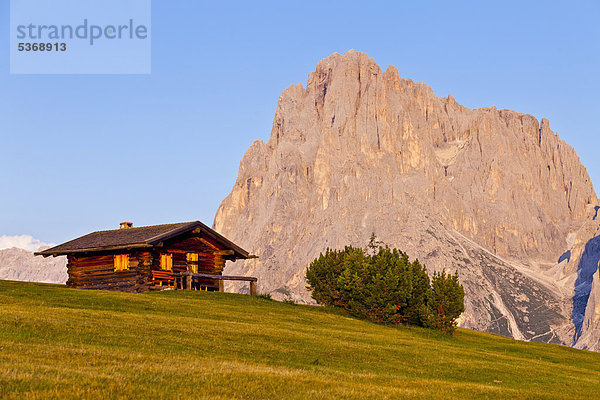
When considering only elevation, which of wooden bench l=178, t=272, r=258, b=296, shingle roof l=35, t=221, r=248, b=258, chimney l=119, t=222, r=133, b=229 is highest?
chimney l=119, t=222, r=133, b=229

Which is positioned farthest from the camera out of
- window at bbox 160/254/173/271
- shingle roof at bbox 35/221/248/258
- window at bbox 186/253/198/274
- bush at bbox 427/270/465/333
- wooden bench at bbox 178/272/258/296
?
window at bbox 186/253/198/274

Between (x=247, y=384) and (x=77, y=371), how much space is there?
147 inches

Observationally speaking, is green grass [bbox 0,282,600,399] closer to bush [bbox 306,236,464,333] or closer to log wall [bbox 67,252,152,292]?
bush [bbox 306,236,464,333]

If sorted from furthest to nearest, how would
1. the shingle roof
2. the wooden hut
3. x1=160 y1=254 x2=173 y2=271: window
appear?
x1=160 y1=254 x2=173 y2=271: window
the wooden hut
the shingle roof

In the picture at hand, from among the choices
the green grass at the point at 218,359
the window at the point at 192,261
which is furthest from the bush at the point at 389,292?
the window at the point at 192,261

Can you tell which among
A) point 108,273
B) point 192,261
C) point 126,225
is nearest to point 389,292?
point 192,261

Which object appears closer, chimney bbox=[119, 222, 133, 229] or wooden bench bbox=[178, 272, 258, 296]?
wooden bench bbox=[178, 272, 258, 296]

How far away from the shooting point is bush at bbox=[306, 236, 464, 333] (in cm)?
4559

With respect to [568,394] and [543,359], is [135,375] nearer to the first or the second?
[568,394]

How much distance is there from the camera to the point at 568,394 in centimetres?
2150

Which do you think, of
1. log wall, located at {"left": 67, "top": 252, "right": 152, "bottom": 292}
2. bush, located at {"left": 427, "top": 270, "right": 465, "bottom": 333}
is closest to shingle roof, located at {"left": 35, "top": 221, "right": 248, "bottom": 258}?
log wall, located at {"left": 67, "top": 252, "right": 152, "bottom": 292}

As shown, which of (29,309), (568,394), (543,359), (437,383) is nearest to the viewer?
(437,383)

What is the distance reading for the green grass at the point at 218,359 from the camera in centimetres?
1443

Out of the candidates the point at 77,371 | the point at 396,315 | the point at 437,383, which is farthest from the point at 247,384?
the point at 396,315
